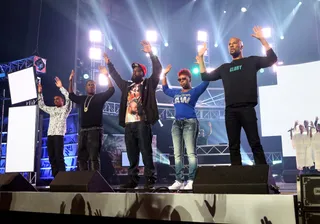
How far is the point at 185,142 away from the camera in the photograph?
3.79 meters

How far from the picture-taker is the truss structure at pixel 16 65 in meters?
8.97

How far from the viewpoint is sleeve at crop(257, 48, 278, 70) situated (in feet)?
10.9

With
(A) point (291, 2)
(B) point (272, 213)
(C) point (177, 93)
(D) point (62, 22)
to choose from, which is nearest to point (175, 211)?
(B) point (272, 213)

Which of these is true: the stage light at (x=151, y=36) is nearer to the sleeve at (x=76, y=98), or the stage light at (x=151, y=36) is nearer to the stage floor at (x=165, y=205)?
the sleeve at (x=76, y=98)

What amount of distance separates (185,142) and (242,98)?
89cm

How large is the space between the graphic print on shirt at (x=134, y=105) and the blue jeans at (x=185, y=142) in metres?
0.46

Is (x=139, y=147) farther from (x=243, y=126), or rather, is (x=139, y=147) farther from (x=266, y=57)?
(x=266, y=57)

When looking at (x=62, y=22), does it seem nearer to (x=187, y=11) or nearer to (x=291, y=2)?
(x=187, y=11)

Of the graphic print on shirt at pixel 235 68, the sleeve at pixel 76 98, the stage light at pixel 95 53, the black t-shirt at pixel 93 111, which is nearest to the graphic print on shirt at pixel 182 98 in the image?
the graphic print on shirt at pixel 235 68

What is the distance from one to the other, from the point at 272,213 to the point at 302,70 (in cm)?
684

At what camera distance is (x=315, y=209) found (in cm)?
192

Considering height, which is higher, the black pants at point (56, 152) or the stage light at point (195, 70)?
the stage light at point (195, 70)

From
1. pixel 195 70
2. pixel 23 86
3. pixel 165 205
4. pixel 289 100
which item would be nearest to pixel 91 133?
pixel 165 205

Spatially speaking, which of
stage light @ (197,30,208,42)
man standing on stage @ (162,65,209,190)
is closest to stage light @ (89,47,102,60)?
stage light @ (197,30,208,42)
